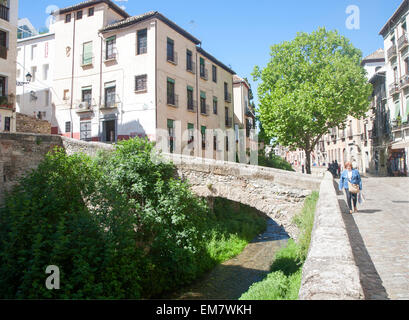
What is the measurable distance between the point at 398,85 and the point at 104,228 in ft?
75.5

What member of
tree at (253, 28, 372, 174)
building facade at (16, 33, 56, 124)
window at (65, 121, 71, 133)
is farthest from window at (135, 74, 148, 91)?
tree at (253, 28, 372, 174)

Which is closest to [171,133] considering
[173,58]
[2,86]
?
[173,58]

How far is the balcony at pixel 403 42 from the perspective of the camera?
21.0 metres

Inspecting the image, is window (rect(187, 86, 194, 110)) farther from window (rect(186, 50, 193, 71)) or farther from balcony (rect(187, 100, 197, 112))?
window (rect(186, 50, 193, 71))

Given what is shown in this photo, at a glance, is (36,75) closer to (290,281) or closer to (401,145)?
(290,281)

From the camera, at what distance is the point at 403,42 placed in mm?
21406

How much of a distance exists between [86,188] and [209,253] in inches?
248

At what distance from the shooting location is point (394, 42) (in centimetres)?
2373

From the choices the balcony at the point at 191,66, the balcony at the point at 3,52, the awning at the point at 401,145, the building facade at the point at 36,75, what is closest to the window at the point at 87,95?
the building facade at the point at 36,75

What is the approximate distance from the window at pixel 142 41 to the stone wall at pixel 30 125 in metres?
7.92

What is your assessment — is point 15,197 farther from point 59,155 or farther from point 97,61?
point 97,61

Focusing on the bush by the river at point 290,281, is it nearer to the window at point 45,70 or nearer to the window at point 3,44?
the window at point 3,44

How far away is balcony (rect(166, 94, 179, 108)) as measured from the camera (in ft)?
61.9
